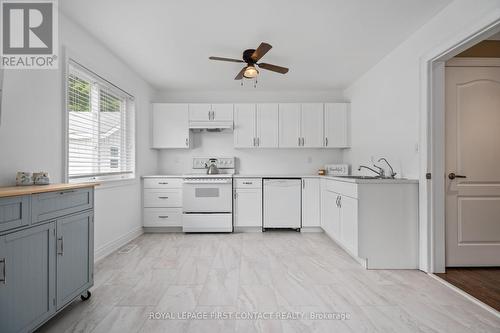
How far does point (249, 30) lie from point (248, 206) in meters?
2.63

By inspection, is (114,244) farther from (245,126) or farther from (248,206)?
(245,126)

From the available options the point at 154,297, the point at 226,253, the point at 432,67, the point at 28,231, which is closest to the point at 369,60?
the point at 432,67

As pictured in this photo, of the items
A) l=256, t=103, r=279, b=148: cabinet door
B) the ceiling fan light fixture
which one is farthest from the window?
l=256, t=103, r=279, b=148: cabinet door

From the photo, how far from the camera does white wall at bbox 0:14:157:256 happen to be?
1896mm

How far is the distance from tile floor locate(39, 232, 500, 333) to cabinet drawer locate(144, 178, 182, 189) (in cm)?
124

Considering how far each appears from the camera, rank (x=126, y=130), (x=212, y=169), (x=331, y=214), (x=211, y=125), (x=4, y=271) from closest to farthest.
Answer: (x=4, y=271) < (x=331, y=214) < (x=126, y=130) < (x=211, y=125) < (x=212, y=169)

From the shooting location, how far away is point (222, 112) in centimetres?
459

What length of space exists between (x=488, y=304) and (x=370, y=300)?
88 cm

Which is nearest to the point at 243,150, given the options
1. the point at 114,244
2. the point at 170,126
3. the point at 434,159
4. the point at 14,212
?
the point at 170,126

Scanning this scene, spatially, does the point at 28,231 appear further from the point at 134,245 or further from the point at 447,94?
the point at 447,94

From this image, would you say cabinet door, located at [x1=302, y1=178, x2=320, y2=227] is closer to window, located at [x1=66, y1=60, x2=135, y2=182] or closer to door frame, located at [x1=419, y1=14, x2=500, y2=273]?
door frame, located at [x1=419, y1=14, x2=500, y2=273]

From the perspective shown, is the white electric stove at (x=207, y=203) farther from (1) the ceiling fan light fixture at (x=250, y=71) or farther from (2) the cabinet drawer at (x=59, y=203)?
(2) the cabinet drawer at (x=59, y=203)

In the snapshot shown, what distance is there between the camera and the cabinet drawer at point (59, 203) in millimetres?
1572

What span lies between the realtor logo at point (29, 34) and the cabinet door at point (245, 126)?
2742 mm
